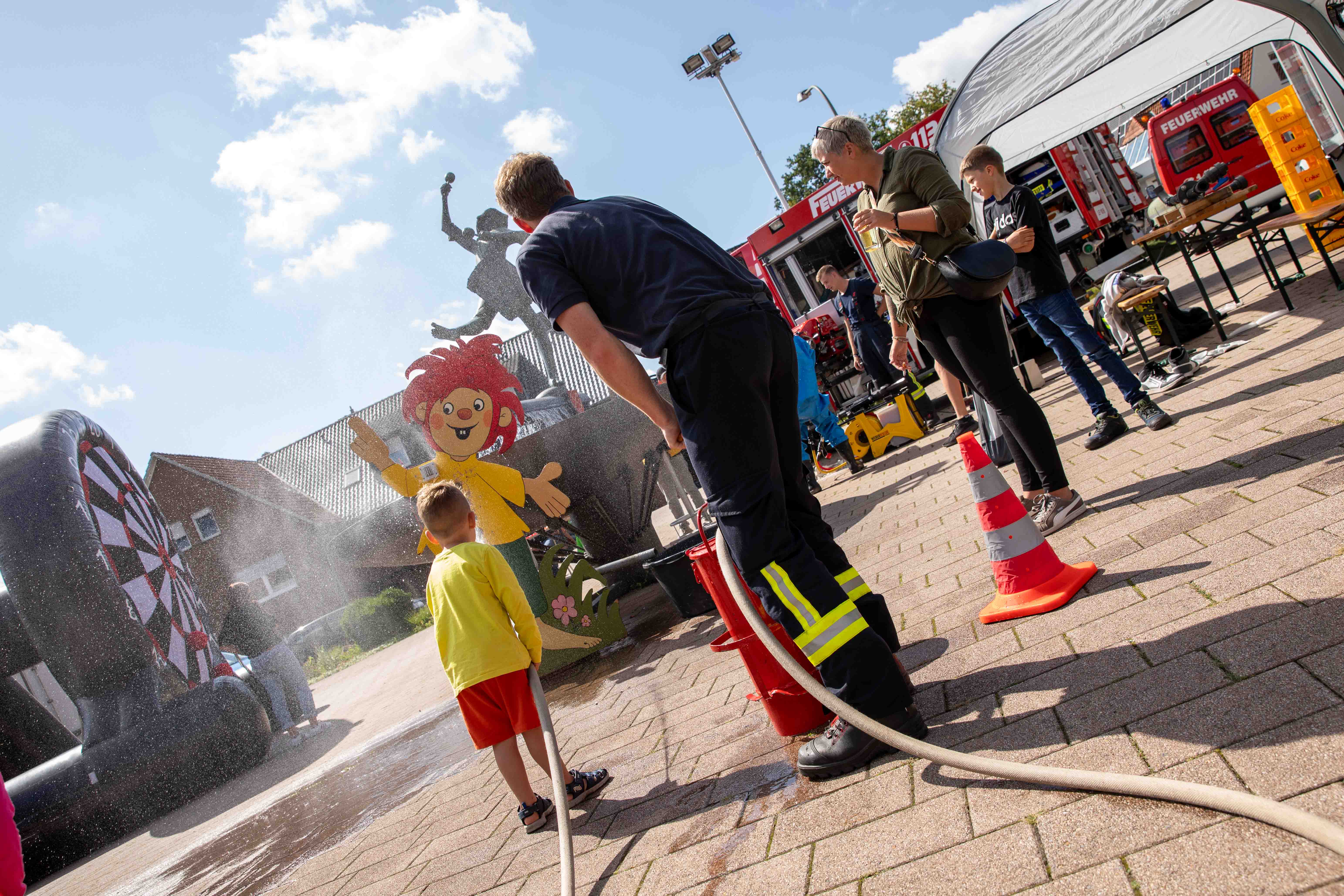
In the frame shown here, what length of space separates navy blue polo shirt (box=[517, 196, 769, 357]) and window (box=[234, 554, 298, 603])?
30520 mm

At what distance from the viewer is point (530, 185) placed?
9.15 feet

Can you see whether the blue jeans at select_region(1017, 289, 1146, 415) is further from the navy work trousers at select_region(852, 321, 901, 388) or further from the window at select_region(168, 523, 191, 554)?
Answer: the window at select_region(168, 523, 191, 554)

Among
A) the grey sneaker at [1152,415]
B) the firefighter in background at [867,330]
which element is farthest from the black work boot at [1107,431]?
the firefighter in background at [867,330]

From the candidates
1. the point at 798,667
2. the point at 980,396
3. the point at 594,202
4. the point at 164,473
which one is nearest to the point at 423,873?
the point at 798,667

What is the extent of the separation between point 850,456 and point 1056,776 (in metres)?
7.21

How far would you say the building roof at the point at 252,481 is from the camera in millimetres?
30531

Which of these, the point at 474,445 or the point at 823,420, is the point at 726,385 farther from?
the point at 823,420

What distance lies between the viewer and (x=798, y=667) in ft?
7.79

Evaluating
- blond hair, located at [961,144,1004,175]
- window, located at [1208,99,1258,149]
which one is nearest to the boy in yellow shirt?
blond hair, located at [961,144,1004,175]

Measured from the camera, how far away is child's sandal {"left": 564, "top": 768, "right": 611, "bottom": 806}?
3.15m

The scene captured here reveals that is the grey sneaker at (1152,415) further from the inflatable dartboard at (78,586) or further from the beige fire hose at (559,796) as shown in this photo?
the inflatable dartboard at (78,586)

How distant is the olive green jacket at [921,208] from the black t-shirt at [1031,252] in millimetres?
1395

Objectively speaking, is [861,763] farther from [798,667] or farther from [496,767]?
[496,767]

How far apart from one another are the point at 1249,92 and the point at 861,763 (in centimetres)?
1670
